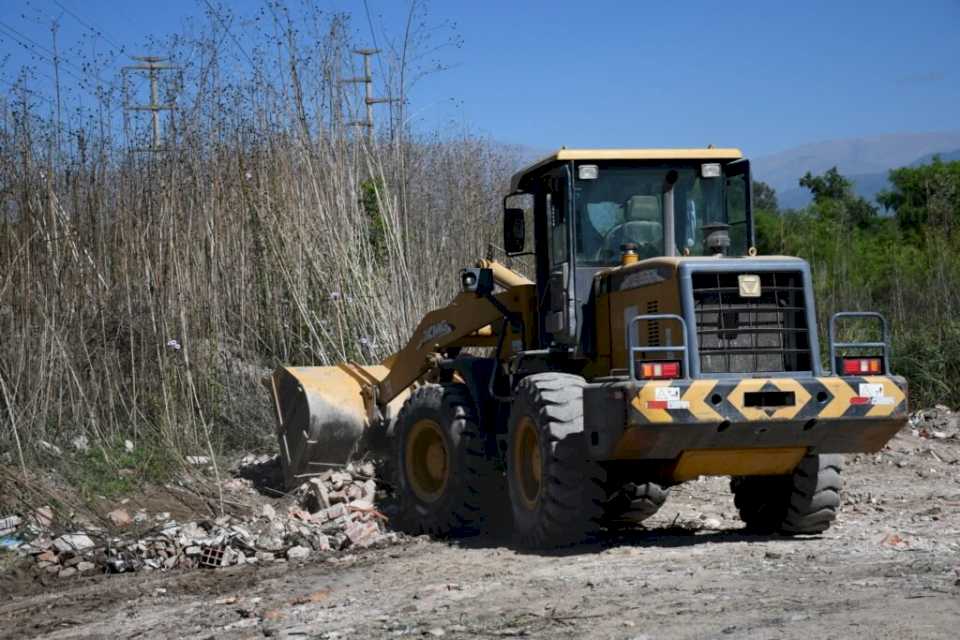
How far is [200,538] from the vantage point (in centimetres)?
808

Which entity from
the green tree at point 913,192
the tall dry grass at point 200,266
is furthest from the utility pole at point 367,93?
the green tree at point 913,192

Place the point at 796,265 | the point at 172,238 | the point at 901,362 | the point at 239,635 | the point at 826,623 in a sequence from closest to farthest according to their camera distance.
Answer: the point at 826,623 < the point at 239,635 < the point at 796,265 < the point at 172,238 < the point at 901,362

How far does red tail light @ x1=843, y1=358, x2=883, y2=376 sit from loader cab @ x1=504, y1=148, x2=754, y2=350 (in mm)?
1138

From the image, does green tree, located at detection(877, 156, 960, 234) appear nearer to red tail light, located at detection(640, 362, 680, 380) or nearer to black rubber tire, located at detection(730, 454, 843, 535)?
black rubber tire, located at detection(730, 454, 843, 535)

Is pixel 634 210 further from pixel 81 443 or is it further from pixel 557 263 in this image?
pixel 81 443

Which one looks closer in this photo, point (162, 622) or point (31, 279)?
point (162, 622)

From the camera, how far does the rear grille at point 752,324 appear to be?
23.9 feet

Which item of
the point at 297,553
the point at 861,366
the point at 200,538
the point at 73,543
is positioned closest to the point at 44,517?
the point at 73,543

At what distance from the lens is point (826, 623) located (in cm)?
505

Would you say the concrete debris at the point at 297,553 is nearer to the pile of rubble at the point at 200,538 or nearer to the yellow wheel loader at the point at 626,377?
the pile of rubble at the point at 200,538

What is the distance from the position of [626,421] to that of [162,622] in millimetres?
2515

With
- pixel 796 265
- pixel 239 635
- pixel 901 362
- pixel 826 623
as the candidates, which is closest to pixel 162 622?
pixel 239 635

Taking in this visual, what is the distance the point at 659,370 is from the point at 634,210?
4.94ft

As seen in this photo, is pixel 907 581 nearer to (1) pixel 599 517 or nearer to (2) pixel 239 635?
(1) pixel 599 517
